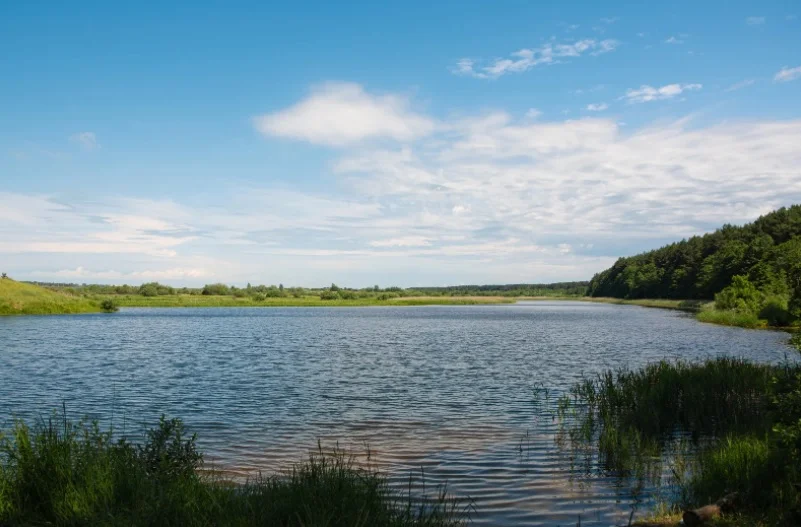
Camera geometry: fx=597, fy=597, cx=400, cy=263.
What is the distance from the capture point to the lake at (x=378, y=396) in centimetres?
1268

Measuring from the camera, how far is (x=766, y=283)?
3076 inches

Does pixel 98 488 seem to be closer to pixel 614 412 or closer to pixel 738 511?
pixel 738 511

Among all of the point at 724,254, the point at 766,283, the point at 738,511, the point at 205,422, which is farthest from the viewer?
the point at 724,254

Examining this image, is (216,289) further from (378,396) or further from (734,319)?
(378,396)

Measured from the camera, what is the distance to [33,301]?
8544 centimetres

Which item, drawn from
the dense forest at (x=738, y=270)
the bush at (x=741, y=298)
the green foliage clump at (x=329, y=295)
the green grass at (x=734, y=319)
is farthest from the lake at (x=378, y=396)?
the green foliage clump at (x=329, y=295)

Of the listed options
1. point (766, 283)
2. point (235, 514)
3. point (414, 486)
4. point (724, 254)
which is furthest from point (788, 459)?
point (724, 254)

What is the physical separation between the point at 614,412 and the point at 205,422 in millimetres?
12558

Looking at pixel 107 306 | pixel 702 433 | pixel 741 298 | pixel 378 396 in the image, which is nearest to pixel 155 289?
pixel 107 306

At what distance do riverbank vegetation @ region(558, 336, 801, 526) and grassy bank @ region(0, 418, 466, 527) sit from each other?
4570 mm

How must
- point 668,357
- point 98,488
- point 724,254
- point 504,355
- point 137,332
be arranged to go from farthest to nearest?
1. point 724,254
2. point 137,332
3. point 504,355
4. point 668,357
5. point 98,488

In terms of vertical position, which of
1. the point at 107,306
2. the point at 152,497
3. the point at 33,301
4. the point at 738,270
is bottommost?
the point at 107,306

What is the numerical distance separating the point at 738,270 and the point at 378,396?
340ft

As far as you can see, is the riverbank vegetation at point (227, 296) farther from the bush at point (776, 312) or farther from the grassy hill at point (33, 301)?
the bush at point (776, 312)
